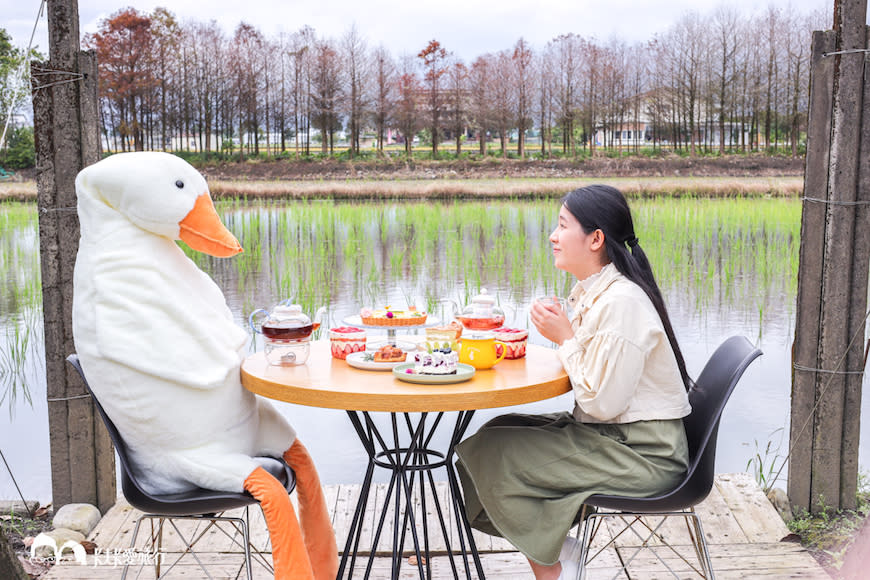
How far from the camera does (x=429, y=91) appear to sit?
577 centimetres

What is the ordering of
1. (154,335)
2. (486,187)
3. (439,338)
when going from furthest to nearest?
(486,187) < (439,338) < (154,335)

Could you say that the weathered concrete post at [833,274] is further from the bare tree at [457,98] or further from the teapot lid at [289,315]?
the bare tree at [457,98]

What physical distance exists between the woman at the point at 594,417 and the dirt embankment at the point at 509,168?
3.97 metres

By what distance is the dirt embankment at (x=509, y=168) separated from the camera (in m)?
5.95

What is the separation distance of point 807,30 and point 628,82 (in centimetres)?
132

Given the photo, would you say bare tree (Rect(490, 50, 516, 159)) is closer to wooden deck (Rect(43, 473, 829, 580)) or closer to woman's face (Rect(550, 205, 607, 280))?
wooden deck (Rect(43, 473, 829, 580))

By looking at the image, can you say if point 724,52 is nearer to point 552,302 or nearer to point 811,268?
point 811,268

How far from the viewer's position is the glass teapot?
217cm

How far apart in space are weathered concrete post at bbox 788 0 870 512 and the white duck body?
192cm

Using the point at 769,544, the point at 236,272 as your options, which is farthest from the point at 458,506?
the point at 236,272

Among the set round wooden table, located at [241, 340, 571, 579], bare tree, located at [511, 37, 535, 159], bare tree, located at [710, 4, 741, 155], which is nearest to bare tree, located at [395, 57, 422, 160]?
bare tree, located at [511, 37, 535, 159]

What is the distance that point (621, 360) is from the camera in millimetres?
1854

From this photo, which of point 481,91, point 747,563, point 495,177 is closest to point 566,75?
point 481,91

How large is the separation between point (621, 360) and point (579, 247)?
0.33 meters
